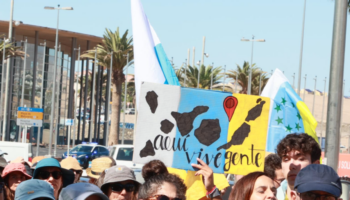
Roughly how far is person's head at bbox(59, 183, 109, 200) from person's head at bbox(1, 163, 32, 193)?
2.23 m

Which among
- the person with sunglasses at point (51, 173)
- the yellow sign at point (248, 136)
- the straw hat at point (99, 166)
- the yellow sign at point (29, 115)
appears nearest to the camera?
the person with sunglasses at point (51, 173)

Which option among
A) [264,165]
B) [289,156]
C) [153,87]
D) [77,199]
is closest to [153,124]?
[153,87]

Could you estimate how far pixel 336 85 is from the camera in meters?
7.32

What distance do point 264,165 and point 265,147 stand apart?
26cm

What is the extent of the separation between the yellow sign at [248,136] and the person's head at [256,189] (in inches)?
82.1

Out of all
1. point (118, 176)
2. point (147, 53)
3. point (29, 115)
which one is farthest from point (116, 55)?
point (118, 176)

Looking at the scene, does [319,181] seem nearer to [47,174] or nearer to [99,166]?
[47,174]

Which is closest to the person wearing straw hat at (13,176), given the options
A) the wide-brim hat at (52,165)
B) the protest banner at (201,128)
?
the wide-brim hat at (52,165)

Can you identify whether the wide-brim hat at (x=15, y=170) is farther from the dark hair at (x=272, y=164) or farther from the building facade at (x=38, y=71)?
the building facade at (x=38, y=71)

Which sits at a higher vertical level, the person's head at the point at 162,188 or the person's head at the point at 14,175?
the person's head at the point at 162,188

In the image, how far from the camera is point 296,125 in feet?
23.5

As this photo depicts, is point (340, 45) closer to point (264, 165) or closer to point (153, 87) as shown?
point (264, 165)

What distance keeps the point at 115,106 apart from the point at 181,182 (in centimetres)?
3926

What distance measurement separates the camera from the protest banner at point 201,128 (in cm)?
616
